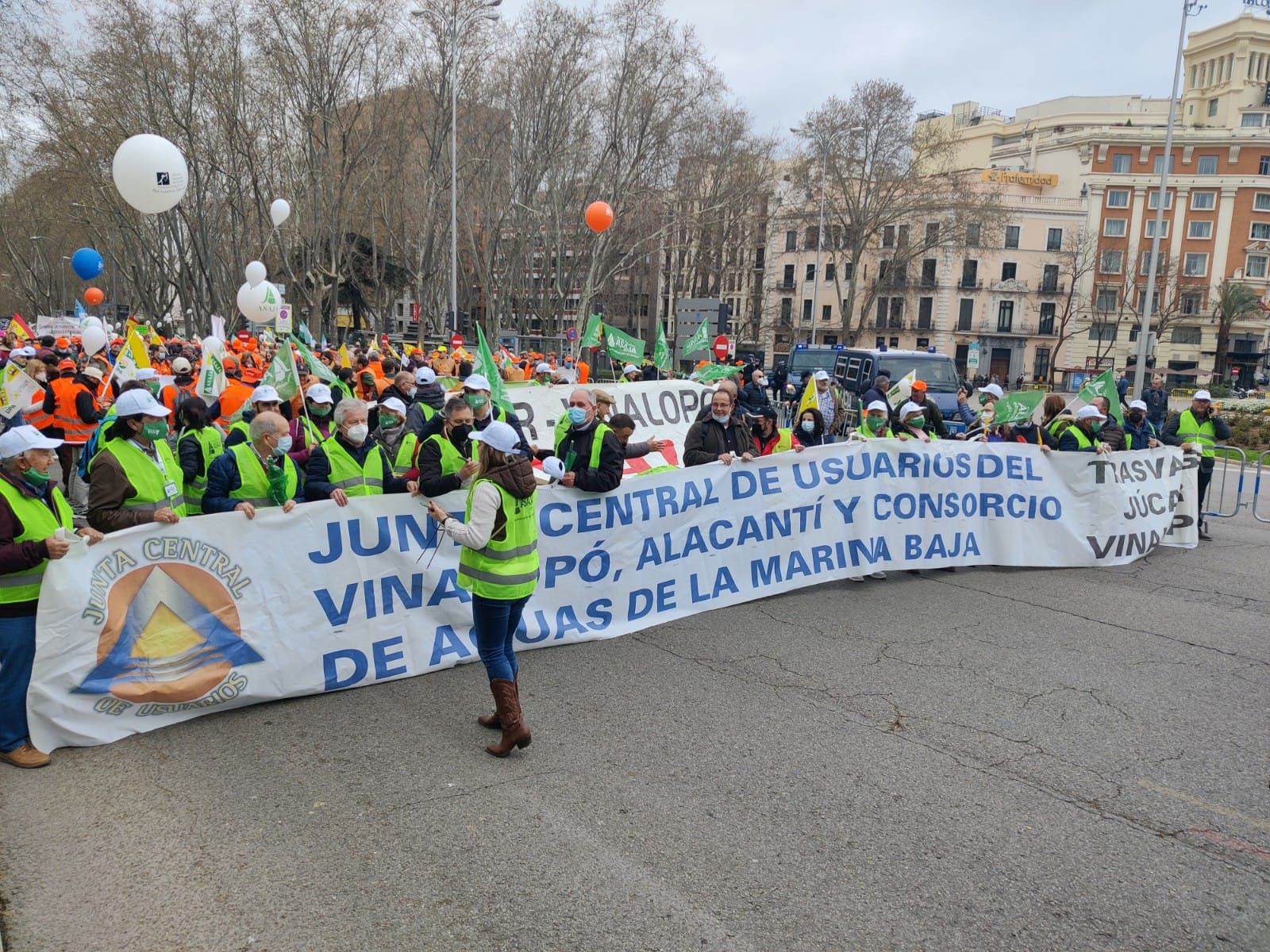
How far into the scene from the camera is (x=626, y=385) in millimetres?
11656

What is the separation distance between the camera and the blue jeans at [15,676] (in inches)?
182

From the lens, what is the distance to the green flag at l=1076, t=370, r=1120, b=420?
396 inches

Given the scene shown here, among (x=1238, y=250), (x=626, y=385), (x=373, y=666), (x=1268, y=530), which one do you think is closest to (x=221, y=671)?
(x=373, y=666)

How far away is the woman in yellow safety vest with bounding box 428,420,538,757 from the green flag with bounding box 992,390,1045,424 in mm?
6921

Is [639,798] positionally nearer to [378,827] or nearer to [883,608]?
[378,827]

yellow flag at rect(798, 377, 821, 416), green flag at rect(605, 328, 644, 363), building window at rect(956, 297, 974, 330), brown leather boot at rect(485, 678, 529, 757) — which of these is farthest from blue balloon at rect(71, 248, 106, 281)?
building window at rect(956, 297, 974, 330)

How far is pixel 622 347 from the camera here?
13180mm

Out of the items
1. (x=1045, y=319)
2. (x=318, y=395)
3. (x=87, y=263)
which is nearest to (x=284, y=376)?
(x=318, y=395)

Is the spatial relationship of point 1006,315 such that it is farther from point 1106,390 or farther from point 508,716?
point 508,716

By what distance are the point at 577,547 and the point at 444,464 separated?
110 centimetres

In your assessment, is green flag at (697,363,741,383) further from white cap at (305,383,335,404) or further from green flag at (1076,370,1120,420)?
white cap at (305,383,335,404)

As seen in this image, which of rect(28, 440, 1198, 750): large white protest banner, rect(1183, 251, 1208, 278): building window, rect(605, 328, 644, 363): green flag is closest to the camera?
rect(28, 440, 1198, 750): large white protest banner

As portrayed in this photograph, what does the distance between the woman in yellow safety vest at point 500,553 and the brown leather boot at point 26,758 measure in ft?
7.08

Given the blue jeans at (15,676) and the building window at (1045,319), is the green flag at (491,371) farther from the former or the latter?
the building window at (1045,319)
